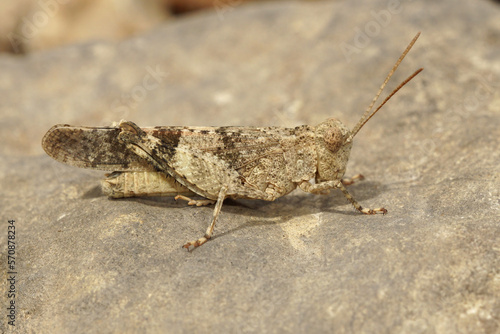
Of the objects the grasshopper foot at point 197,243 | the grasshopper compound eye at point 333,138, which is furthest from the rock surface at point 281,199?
the grasshopper compound eye at point 333,138

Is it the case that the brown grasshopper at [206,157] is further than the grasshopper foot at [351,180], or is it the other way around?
the grasshopper foot at [351,180]

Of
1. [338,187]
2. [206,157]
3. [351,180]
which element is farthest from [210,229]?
[351,180]

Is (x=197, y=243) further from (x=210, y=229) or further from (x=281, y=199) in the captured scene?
(x=281, y=199)

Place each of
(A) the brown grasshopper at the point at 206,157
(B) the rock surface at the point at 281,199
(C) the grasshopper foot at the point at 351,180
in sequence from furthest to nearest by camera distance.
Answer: (C) the grasshopper foot at the point at 351,180 → (A) the brown grasshopper at the point at 206,157 → (B) the rock surface at the point at 281,199

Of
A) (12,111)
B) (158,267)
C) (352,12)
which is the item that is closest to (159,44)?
(12,111)

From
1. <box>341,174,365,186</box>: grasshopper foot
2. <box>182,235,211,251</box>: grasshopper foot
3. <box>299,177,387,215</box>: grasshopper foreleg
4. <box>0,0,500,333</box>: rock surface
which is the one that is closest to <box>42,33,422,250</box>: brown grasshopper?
<box>299,177,387,215</box>: grasshopper foreleg

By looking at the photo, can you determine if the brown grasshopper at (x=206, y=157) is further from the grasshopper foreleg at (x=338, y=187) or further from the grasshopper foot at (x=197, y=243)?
the grasshopper foot at (x=197, y=243)

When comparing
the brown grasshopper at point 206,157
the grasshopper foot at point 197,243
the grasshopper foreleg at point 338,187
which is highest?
the brown grasshopper at point 206,157

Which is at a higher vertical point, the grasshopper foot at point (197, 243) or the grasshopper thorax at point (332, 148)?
the grasshopper thorax at point (332, 148)

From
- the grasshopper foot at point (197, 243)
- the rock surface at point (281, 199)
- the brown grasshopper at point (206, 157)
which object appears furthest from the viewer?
the brown grasshopper at point (206, 157)

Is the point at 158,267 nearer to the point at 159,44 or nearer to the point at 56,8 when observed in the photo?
the point at 159,44
